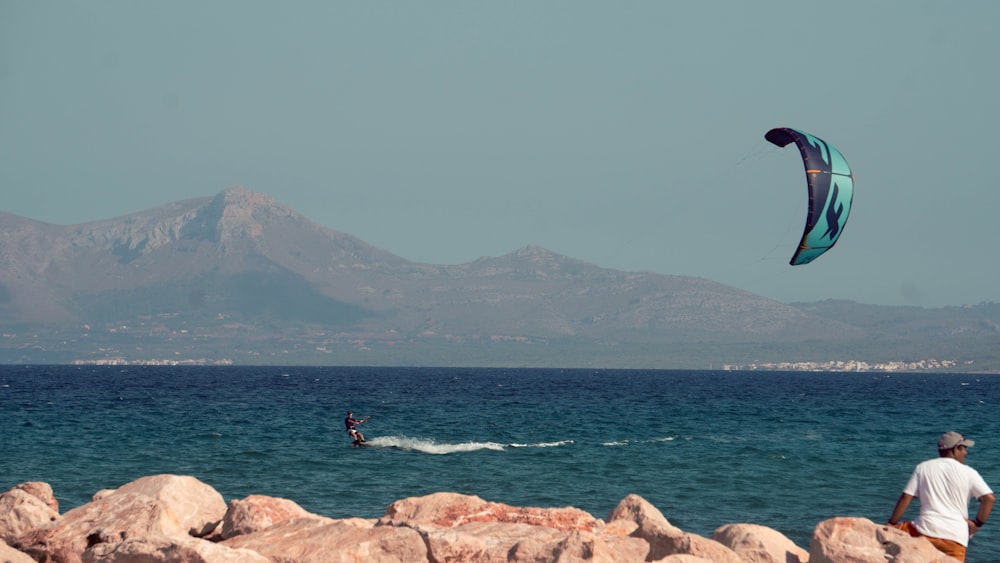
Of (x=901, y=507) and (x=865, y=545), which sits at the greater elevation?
(x=901, y=507)

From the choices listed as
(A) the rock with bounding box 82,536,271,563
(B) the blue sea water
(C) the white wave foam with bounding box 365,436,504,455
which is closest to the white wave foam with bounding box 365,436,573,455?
(C) the white wave foam with bounding box 365,436,504,455

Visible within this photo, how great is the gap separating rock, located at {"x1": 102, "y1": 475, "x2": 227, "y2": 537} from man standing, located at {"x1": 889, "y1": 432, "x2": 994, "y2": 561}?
32.1 ft

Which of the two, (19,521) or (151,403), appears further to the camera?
(151,403)

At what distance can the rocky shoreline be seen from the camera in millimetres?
12836

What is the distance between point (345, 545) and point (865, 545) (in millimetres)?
6028

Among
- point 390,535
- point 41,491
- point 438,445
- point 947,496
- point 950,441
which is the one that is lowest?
point 438,445

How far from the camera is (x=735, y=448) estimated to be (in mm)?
46438

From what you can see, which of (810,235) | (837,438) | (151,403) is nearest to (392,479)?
(810,235)

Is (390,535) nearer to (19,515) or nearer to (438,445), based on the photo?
(19,515)

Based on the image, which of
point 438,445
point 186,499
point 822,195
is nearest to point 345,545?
point 186,499

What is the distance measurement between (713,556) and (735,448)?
33.4m

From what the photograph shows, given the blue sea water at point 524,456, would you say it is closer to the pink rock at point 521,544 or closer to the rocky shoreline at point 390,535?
the rocky shoreline at point 390,535

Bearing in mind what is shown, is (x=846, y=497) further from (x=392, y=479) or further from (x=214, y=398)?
(x=214, y=398)

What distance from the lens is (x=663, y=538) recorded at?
14781 millimetres
